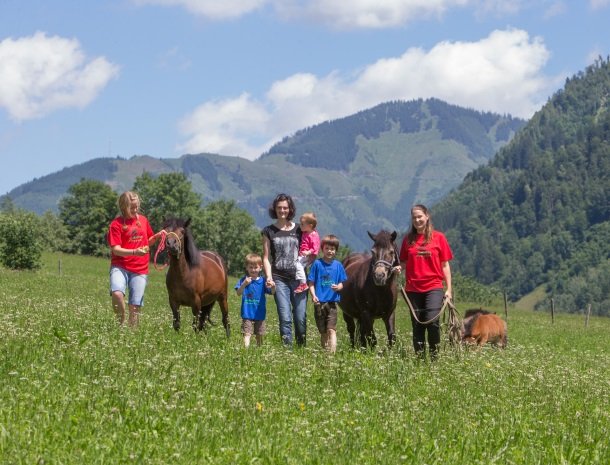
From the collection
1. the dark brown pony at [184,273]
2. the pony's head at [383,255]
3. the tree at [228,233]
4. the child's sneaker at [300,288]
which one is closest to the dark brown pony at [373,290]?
the pony's head at [383,255]

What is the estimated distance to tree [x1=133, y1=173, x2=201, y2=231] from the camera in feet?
345

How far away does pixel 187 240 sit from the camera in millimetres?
14633

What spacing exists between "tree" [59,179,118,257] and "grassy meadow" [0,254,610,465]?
92.0m

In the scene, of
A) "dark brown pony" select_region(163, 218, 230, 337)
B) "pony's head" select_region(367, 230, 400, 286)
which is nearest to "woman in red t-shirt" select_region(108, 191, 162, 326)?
"dark brown pony" select_region(163, 218, 230, 337)

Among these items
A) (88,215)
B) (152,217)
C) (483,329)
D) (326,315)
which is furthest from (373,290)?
(88,215)

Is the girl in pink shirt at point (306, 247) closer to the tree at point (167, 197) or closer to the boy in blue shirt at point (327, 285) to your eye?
the boy in blue shirt at point (327, 285)

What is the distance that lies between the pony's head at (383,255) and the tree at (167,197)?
93.2 meters

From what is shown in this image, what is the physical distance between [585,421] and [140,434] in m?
4.74

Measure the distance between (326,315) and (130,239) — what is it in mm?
3405

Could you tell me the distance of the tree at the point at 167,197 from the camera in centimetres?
10525

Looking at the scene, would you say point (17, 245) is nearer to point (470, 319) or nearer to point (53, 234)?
point (470, 319)

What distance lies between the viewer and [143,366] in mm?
8898

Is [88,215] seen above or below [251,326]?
above

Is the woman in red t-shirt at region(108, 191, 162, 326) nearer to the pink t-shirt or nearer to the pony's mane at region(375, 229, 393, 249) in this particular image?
the pink t-shirt
